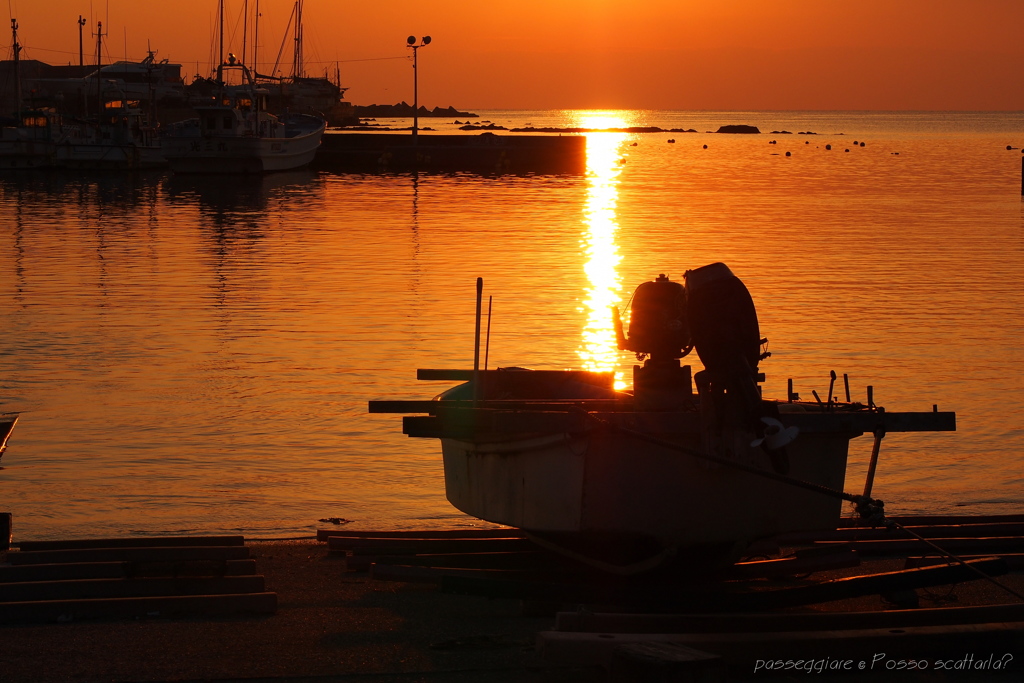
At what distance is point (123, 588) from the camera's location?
671 cm

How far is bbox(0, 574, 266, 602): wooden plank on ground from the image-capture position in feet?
21.6

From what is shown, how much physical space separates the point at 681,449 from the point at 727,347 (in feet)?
2.26

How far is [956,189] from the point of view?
55312mm

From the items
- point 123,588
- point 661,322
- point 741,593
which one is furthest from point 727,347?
point 123,588

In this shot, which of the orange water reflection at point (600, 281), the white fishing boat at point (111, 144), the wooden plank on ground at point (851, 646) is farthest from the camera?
the white fishing boat at point (111, 144)

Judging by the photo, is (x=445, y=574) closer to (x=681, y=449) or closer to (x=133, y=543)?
(x=681, y=449)

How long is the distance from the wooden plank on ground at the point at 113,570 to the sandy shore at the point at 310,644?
0.37m

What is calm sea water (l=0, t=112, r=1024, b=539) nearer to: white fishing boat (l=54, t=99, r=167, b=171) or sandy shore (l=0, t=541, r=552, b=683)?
sandy shore (l=0, t=541, r=552, b=683)

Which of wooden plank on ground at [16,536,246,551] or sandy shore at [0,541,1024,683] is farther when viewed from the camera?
wooden plank on ground at [16,536,246,551]

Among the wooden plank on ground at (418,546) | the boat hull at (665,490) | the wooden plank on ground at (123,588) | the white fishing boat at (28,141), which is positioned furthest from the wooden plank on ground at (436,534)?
the white fishing boat at (28,141)

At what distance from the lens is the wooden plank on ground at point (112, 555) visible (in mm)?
7246

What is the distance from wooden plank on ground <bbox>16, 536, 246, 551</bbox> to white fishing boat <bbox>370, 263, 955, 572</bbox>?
1.68 m

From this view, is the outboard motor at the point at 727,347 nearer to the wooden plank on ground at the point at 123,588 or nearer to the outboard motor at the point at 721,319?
the outboard motor at the point at 721,319

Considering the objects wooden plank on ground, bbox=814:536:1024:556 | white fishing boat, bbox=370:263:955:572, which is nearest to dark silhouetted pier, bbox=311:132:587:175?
wooden plank on ground, bbox=814:536:1024:556
